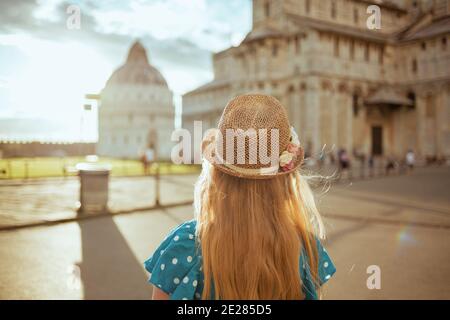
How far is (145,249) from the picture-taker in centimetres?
684

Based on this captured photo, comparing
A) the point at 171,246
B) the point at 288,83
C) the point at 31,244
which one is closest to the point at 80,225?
the point at 31,244

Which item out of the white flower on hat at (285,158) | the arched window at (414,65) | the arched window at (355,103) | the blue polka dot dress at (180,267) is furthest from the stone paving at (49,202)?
the arched window at (414,65)

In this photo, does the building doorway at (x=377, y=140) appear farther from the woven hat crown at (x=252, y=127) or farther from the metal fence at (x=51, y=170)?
Result: the woven hat crown at (x=252, y=127)

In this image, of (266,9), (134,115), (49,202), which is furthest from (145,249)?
(134,115)

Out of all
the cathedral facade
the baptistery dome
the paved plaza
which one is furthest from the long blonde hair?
the baptistery dome

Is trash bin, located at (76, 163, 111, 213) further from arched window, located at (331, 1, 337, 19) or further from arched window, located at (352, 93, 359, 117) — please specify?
arched window, located at (331, 1, 337, 19)

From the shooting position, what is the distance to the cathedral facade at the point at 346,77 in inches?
1479

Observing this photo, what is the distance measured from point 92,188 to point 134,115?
77.6m

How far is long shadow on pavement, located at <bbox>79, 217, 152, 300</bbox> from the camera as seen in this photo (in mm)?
4773

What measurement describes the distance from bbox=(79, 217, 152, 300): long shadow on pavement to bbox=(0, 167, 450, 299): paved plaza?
0.01 m

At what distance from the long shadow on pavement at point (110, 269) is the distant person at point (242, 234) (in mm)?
3300

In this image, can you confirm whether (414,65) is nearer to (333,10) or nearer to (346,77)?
(346,77)

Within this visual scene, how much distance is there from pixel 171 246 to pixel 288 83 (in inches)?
1557

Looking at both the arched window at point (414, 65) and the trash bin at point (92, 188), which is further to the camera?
the arched window at point (414, 65)
